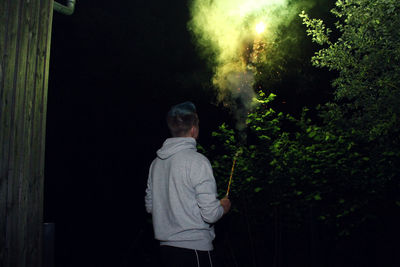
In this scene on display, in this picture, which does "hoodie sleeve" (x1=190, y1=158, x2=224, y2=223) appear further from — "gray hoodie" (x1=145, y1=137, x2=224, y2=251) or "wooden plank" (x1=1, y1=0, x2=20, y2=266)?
"wooden plank" (x1=1, y1=0, x2=20, y2=266)

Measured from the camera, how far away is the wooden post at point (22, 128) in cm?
267

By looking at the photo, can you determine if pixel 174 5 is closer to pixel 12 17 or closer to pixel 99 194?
pixel 99 194

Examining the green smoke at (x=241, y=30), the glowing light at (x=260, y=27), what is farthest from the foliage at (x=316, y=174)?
the glowing light at (x=260, y=27)

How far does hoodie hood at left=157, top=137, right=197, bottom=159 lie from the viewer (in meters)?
2.78

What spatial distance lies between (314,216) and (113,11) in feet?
36.1

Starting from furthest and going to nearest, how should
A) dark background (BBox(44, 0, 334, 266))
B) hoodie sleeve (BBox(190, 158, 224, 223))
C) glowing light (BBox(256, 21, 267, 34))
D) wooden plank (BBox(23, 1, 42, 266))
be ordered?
1. dark background (BBox(44, 0, 334, 266))
2. glowing light (BBox(256, 21, 267, 34))
3. wooden plank (BBox(23, 1, 42, 266))
4. hoodie sleeve (BBox(190, 158, 224, 223))

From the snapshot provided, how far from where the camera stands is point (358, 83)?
6961mm

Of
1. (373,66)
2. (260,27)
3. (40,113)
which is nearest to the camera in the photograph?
(40,113)

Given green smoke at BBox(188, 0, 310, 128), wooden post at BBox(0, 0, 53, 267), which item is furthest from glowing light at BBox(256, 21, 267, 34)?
wooden post at BBox(0, 0, 53, 267)

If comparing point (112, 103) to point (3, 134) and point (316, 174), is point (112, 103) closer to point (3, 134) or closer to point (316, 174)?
point (316, 174)

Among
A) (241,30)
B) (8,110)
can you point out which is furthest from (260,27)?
(8,110)

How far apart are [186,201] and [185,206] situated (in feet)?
0.13

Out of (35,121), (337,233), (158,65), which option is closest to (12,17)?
(35,121)

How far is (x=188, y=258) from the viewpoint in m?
2.61
